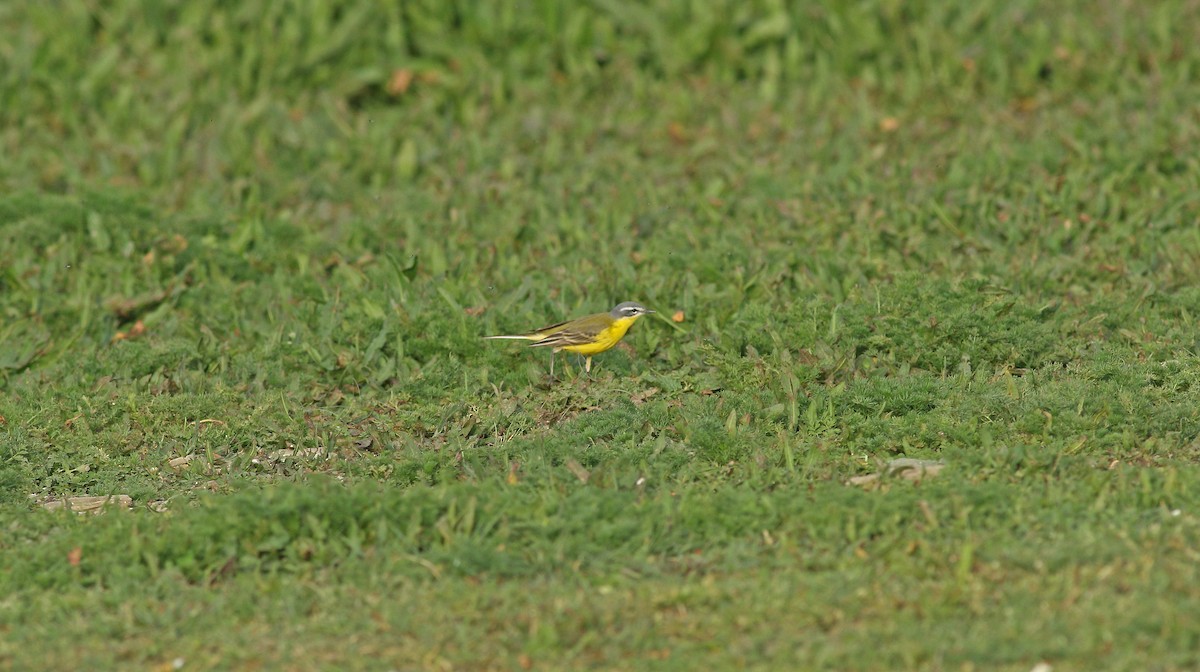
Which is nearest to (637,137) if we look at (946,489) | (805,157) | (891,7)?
(805,157)

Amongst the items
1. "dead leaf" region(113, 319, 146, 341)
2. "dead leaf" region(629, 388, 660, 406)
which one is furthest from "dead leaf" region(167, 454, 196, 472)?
"dead leaf" region(629, 388, 660, 406)

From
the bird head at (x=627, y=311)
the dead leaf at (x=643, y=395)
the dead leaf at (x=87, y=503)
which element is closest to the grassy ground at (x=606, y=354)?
the dead leaf at (x=643, y=395)

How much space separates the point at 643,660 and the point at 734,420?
2.38m

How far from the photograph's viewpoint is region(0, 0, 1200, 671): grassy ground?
6.25 m

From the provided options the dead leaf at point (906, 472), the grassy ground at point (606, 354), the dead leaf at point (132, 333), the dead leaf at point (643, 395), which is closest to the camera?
the grassy ground at point (606, 354)

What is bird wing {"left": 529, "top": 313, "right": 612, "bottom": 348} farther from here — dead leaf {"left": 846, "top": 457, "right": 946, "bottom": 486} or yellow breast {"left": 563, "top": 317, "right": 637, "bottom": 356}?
dead leaf {"left": 846, "top": 457, "right": 946, "bottom": 486}

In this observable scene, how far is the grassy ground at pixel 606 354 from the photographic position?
6.25 meters

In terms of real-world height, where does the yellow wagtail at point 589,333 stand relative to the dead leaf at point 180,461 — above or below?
above

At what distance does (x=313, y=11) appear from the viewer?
1312 centimetres

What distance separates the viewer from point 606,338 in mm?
8836

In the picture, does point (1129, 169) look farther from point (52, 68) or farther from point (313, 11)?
point (52, 68)

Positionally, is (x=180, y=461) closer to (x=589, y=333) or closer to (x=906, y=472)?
(x=589, y=333)

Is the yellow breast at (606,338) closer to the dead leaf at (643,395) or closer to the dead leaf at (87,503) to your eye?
the dead leaf at (643,395)

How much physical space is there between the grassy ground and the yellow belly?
0.19 meters
